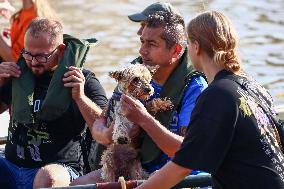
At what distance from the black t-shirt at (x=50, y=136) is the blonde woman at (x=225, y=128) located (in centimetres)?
140

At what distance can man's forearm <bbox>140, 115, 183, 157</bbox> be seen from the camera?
4066 mm

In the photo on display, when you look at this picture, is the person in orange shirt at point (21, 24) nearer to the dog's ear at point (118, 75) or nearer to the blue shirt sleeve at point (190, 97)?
the dog's ear at point (118, 75)

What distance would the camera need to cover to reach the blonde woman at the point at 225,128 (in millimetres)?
3283

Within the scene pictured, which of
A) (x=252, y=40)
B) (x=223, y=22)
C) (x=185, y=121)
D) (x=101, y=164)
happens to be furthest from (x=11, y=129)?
(x=252, y=40)

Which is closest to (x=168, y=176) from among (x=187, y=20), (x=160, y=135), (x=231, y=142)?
(x=231, y=142)

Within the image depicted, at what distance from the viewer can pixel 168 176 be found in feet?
11.0

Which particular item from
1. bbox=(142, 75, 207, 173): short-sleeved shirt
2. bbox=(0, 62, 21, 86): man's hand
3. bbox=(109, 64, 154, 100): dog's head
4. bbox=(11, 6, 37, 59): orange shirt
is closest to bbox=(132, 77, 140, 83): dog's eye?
bbox=(109, 64, 154, 100): dog's head

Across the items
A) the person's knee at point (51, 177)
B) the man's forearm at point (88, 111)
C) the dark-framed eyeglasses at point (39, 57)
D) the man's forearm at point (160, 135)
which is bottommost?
the person's knee at point (51, 177)

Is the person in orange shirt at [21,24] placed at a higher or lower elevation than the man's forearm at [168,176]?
lower

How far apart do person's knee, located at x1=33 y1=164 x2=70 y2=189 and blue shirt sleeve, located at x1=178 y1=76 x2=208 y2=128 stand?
786mm

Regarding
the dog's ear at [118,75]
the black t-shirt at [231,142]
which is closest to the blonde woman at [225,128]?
the black t-shirt at [231,142]

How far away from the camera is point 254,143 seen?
11.0ft

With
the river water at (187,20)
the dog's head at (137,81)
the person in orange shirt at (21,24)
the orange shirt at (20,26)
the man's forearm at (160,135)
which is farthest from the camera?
the river water at (187,20)

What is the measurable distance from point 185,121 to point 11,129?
1.24 metres
